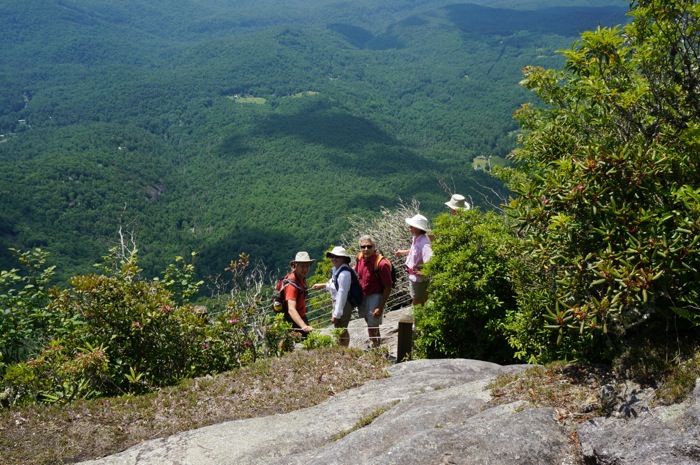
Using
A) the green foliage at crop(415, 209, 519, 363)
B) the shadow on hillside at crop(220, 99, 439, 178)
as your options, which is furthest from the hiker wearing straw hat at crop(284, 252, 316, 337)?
the shadow on hillside at crop(220, 99, 439, 178)

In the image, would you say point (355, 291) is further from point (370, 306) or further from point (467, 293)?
point (467, 293)

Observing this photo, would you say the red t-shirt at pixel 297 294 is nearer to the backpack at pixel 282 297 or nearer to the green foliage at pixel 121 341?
the backpack at pixel 282 297

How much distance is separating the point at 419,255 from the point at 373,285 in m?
0.79

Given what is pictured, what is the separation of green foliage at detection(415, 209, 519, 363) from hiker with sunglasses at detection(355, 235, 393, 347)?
0.52 metres

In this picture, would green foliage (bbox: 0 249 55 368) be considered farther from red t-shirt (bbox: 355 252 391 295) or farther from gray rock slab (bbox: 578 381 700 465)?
gray rock slab (bbox: 578 381 700 465)

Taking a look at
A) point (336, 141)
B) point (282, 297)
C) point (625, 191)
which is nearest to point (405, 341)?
point (282, 297)

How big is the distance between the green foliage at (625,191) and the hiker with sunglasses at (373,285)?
2693 millimetres

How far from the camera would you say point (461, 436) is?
3.40 m

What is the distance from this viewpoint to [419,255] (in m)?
7.39

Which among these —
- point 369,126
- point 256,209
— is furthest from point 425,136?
point 256,209

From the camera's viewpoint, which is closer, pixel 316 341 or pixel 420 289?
pixel 316 341

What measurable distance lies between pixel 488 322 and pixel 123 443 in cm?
376

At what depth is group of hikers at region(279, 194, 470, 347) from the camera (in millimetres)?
6621

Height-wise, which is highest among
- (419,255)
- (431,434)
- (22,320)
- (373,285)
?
(431,434)
